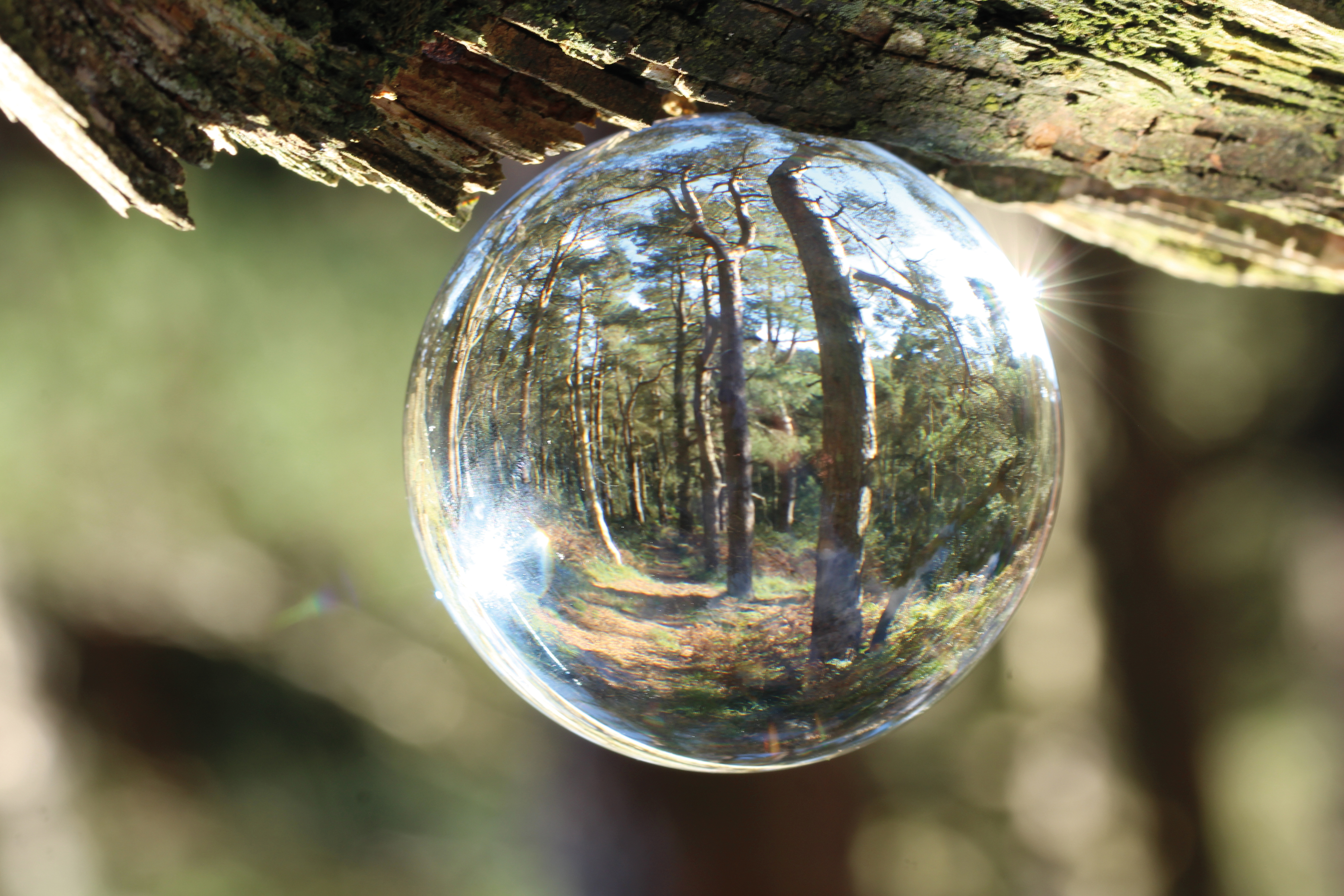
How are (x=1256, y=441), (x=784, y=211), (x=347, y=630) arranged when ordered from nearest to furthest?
(x=784, y=211) → (x=1256, y=441) → (x=347, y=630)

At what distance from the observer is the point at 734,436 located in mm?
850

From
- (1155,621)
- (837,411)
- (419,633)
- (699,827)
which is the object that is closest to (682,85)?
(837,411)

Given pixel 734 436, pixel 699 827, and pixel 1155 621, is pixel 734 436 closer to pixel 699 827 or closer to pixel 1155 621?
pixel 1155 621

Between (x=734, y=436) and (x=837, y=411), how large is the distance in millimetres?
106

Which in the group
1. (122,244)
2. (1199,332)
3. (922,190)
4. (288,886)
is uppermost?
(1199,332)

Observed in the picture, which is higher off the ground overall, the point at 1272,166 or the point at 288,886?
the point at 1272,166

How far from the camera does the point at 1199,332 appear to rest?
3703 millimetres

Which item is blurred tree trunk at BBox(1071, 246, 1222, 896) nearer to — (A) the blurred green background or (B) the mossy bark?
(A) the blurred green background

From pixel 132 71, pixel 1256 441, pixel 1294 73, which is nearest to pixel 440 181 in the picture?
pixel 132 71

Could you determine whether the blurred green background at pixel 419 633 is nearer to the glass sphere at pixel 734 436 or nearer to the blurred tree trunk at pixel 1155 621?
the blurred tree trunk at pixel 1155 621

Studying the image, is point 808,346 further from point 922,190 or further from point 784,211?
point 922,190

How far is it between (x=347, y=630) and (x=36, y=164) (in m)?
2.54

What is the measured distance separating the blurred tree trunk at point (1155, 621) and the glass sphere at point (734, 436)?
111 inches

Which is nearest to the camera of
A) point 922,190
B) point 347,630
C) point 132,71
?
point 132,71
